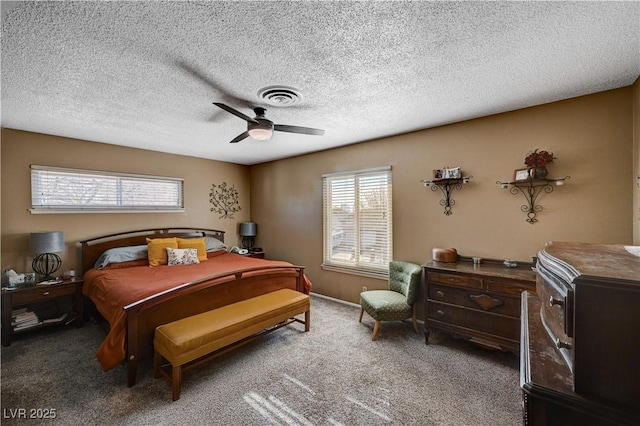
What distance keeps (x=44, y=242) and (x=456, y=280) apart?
15.9 ft

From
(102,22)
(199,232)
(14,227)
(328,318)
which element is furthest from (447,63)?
(14,227)

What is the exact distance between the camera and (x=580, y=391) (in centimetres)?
68

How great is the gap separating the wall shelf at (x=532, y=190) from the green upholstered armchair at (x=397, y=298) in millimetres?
1294

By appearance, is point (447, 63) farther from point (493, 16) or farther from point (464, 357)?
point (464, 357)

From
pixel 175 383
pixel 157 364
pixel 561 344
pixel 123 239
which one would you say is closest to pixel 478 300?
pixel 561 344

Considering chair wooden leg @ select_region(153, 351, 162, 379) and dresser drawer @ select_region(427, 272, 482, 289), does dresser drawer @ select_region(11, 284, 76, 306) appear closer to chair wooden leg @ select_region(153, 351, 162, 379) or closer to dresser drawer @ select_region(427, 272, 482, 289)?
chair wooden leg @ select_region(153, 351, 162, 379)

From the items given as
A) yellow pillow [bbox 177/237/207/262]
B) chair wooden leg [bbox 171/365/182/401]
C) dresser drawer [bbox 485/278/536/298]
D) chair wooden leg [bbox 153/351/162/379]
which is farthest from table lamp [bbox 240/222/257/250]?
dresser drawer [bbox 485/278/536/298]

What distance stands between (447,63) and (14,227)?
5.20 meters

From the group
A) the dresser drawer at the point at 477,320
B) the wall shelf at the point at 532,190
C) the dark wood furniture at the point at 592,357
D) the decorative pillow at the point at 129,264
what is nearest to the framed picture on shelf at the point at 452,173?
the wall shelf at the point at 532,190

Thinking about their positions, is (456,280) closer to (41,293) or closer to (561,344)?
(561,344)

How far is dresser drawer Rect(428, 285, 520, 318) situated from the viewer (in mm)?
2482

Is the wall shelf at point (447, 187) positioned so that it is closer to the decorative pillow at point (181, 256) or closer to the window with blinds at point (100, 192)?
the decorative pillow at point (181, 256)

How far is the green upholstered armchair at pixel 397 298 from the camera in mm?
3076

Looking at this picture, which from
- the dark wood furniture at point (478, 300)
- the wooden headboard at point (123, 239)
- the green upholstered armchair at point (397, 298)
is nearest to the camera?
the dark wood furniture at point (478, 300)
